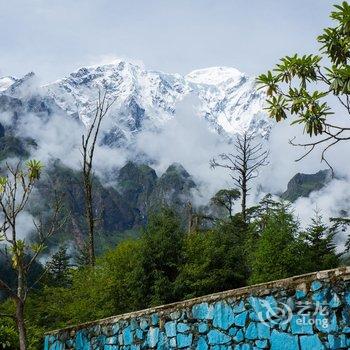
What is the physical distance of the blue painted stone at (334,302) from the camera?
6.23 metres

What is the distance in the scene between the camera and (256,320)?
7004 millimetres

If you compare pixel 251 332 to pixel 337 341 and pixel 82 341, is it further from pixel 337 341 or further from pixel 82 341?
pixel 82 341

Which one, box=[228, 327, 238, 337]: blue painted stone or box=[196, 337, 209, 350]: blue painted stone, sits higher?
box=[228, 327, 238, 337]: blue painted stone

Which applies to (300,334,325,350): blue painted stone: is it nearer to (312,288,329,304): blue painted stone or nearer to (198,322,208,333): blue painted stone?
(312,288,329,304): blue painted stone

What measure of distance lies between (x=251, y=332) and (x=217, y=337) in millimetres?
635

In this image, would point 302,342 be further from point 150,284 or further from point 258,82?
point 150,284

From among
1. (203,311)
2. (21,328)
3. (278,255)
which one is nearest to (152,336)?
(203,311)

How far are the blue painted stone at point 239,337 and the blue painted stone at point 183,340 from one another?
90 cm

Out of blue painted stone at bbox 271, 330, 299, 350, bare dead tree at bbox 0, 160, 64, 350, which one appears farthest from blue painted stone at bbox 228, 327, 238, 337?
bare dead tree at bbox 0, 160, 64, 350

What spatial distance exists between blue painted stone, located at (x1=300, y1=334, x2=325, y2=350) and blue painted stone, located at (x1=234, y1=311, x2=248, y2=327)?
911mm

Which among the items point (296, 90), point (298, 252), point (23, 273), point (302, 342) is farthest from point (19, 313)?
point (298, 252)

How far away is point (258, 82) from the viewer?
736 centimetres

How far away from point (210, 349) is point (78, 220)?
562ft

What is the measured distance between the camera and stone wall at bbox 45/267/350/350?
6.26 meters
